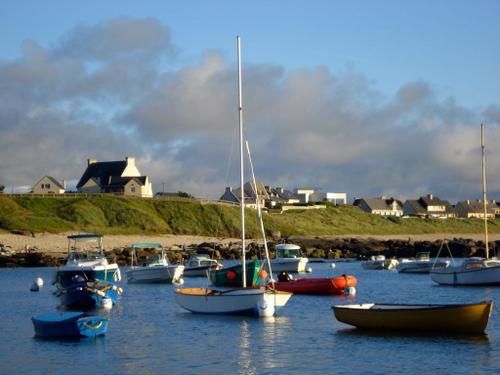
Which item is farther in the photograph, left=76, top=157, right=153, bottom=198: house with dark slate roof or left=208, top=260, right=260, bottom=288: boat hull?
left=76, top=157, right=153, bottom=198: house with dark slate roof

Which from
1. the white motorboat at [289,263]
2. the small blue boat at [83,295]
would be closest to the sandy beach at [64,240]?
the white motorboat at [289,263]

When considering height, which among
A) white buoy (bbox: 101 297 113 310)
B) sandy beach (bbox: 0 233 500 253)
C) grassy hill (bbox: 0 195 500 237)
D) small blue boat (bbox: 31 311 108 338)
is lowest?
small blue boat (bbox: 31 311 108 338)

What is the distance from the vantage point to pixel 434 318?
1431 inches

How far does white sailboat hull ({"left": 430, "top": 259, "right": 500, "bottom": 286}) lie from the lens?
198ft

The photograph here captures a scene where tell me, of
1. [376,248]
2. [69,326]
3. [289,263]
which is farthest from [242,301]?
[376,248]

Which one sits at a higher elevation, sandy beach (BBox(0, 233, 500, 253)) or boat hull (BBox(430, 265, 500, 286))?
sandy beach (BBox(0, 233, 500, 253))

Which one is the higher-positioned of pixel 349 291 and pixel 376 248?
pixel 376 248

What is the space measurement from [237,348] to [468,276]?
3089 centimetres

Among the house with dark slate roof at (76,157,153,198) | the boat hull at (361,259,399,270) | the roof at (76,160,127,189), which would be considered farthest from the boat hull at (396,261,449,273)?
the roof at (76,160,127,189)

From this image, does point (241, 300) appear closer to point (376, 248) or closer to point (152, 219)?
point (376, 248)

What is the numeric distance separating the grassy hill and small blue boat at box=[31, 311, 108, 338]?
73.0 metres

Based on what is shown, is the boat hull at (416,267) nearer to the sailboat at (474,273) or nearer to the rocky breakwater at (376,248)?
the sailboat at (474,273)

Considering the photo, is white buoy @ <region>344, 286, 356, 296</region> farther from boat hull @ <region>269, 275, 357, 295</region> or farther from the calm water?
the calm water

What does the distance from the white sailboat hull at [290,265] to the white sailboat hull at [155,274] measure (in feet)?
51.6
